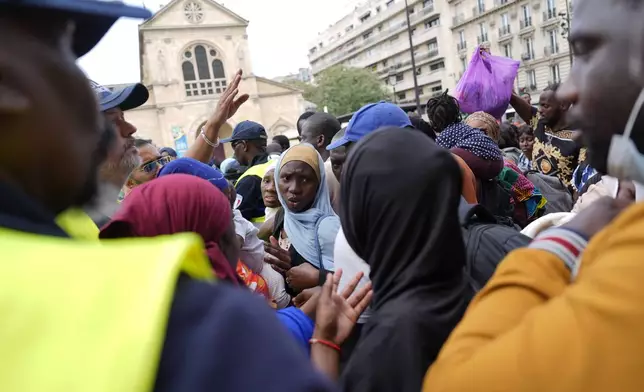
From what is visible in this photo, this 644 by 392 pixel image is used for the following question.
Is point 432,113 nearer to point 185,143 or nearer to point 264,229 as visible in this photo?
point 264,229

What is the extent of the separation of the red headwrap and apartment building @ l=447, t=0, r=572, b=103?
1391 inches

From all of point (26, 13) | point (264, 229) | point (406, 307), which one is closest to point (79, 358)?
point (26, 13)

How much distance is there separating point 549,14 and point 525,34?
2758mm

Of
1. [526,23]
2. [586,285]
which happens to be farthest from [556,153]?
[526,23]

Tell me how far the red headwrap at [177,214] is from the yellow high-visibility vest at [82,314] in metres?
0.90

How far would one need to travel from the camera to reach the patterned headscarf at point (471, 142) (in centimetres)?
294

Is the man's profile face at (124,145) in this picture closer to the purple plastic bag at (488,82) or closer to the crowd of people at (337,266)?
the crowd of people at (337,266)

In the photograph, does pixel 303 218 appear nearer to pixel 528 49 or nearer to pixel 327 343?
pixel 327 343

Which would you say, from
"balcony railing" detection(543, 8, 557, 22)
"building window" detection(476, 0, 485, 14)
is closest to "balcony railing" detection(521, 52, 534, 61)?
"balcony railing" detection(543, 8, 557, 22)

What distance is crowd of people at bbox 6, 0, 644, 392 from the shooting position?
508 millimetres

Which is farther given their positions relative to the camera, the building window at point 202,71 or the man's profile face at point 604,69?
the building window at point 202,71

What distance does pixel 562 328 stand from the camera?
0.75 metres

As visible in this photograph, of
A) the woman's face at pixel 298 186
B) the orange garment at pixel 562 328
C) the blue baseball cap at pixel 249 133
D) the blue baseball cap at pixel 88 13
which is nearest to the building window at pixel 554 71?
the blue baseball cap at pixel 249 133

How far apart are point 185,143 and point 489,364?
105ft
